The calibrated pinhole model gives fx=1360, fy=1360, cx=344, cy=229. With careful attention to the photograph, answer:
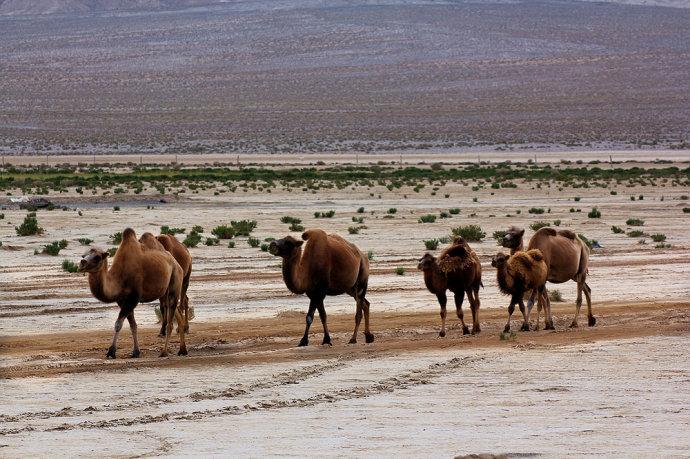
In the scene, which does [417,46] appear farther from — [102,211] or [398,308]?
[398,308]

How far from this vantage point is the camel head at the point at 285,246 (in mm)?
14766

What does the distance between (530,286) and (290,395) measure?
5.21 m

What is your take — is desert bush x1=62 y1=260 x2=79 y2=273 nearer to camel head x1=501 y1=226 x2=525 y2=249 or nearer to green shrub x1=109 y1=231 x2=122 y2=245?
green shrub x1=109 y1=231 x2=122 y2=245

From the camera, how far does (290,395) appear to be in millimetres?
12469

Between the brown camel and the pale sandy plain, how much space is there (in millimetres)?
434

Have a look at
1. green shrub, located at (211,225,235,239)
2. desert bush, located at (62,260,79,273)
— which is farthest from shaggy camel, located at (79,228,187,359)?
green shrub, located at (211,225,235,239)

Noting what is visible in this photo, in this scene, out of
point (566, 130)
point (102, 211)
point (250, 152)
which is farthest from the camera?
point (566, 130)

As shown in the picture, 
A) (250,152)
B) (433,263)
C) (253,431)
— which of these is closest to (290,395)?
(253,431)

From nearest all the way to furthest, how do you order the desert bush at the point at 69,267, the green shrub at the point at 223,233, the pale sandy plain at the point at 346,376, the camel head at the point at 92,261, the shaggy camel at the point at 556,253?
the pale sandy plain at the point at 346,376, the camel head at the point at 92,261, the shaggy camel at the point at 556,253, the desert bush at the point at 69,267, the green shrub at the point at 223,233

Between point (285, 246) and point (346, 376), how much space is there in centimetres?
212

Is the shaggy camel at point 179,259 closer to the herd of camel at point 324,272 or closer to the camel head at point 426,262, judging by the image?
the herd of camel at point 324,272

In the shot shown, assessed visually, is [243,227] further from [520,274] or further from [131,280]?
[131,280]

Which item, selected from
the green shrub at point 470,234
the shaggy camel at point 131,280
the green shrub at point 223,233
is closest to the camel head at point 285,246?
the shaggy camel at point 131,280

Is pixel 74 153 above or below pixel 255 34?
below
